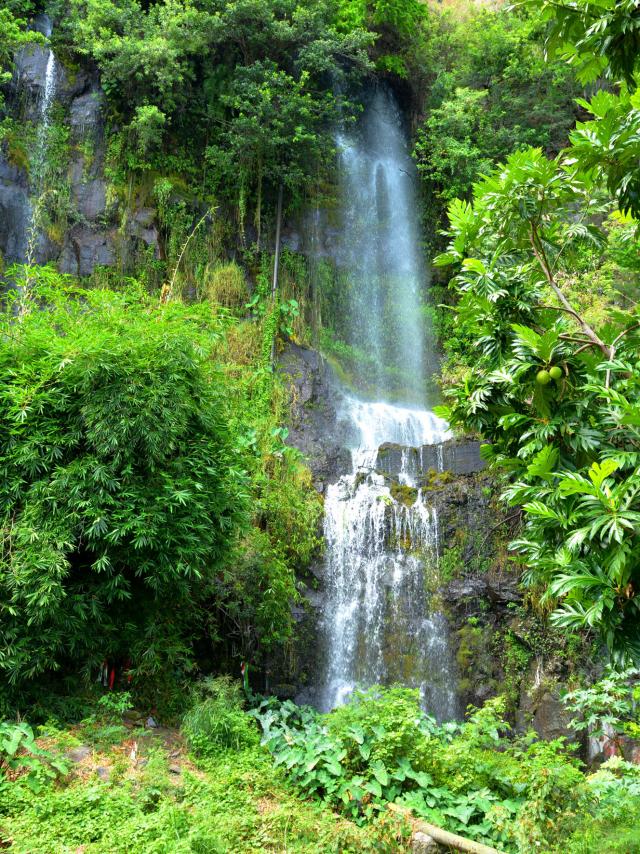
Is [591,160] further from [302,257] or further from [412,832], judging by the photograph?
[302,257]

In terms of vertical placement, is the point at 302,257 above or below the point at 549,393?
above

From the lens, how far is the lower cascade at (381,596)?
33.7 ft

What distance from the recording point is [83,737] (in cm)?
571

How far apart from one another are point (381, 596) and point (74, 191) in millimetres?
10905

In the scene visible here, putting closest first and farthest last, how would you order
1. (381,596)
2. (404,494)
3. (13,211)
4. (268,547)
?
(268,547), (381,596), (404,494), (13,211)

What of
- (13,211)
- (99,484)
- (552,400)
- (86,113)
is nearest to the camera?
(552,400)

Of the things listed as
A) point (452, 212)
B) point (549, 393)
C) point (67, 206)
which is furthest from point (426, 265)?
point (549, 393)

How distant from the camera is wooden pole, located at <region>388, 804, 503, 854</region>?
4.44 meters

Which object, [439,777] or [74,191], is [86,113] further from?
[439,777]

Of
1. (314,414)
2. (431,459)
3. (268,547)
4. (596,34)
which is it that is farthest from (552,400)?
(314,414)

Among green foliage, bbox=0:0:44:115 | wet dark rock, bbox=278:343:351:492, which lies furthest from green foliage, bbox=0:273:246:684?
green foliage, bbox=0:0:44:115

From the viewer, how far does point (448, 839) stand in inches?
178

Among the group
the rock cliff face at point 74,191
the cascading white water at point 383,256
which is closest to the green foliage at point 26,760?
Answer: the rock cliff face at point 74,191

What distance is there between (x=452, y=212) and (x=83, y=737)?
520cm
